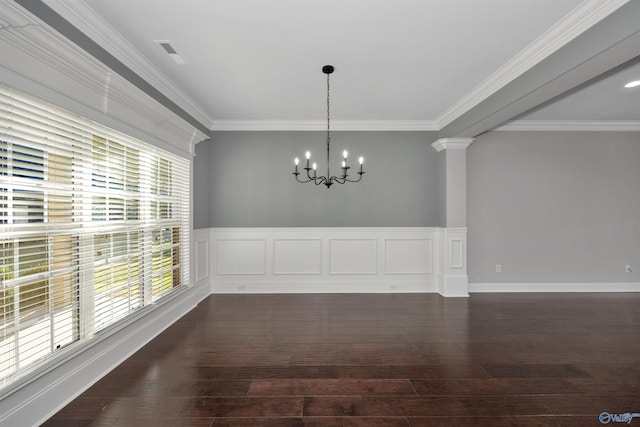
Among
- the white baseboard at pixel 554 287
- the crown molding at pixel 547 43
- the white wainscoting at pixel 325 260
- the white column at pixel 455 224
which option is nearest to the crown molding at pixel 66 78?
the white wainscoting at pixel 325 260

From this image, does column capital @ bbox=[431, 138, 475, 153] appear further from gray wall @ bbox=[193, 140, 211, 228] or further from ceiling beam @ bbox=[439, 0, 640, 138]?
gray wall @ bbox=[193, 140, 211, 228]

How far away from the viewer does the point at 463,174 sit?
4.91 metres

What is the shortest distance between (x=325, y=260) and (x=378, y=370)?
8.48 feet

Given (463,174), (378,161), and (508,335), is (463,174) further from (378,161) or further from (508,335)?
(508,335)

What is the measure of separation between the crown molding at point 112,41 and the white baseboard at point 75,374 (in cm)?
235

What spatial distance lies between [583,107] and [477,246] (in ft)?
7.89

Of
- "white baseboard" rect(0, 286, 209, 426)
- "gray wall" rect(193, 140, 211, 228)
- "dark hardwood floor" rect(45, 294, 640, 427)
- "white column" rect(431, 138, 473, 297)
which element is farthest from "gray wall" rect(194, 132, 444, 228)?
"white baseboard" rect(0, 286, 209, 426)

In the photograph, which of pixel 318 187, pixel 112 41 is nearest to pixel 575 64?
pixel 318 187

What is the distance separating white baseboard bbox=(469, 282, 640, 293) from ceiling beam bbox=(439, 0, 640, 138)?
2.69 meters

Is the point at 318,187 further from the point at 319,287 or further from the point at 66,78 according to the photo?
the point at 66,78

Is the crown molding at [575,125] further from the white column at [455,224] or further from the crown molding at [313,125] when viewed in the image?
the crown molding at [313,125]

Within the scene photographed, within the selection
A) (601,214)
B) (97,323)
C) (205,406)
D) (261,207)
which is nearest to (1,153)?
(97,323)

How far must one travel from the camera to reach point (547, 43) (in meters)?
2.62

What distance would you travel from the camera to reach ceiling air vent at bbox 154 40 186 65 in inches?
105
